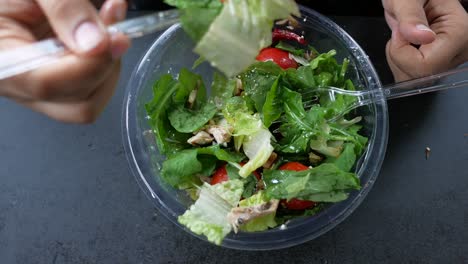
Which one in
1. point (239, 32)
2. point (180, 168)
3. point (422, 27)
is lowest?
point (180, 168)

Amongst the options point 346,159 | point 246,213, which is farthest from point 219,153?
point 346,159

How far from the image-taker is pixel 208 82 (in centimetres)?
118

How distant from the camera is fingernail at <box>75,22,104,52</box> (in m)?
0.60

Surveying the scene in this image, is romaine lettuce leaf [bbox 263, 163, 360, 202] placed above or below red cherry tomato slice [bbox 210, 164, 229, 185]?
above

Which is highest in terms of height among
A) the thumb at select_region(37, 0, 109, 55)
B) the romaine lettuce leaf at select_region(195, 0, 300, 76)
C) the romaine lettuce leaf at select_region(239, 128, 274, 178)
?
the thumb at select_region(37, 0, 109, 55)

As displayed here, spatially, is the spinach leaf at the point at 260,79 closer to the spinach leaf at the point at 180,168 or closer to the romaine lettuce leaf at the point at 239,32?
the spinach leaf at the point at 180,168

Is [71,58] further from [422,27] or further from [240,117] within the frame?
[422,27]

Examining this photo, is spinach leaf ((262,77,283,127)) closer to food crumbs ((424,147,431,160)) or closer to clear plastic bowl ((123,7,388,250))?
clear plastic bowl ((123,7,388,250))

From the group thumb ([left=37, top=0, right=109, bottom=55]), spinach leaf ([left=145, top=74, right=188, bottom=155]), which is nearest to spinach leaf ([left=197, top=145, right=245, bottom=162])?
spinach leaf ([left=145, top=74, right=188, bottom=155])

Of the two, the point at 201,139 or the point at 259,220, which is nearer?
the point at 259,220

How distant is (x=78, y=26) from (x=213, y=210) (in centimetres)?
50

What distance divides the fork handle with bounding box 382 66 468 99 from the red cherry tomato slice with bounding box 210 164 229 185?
43 cm

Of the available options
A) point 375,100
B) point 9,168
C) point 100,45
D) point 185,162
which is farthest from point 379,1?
point 9,168

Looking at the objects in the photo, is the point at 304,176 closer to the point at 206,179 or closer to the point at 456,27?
the point at 206,179
